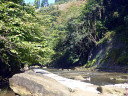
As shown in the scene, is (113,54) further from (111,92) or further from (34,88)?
(34,88)

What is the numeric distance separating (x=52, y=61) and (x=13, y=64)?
123ft

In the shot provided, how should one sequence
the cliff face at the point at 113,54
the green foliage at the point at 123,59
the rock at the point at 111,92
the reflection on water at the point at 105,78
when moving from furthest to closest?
the cliff face at the point at 113,54
the green foliage at the point at 123,59
the reflection on water at the point at 105,78
the rock at the point at 111,92

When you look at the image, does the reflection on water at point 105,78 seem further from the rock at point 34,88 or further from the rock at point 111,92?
the rock at point 34,88

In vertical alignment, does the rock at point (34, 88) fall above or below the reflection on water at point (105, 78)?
above

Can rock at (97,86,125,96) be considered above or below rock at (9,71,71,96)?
below

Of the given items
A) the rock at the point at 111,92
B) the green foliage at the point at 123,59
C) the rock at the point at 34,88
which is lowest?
the green foliage at the point at 123,59

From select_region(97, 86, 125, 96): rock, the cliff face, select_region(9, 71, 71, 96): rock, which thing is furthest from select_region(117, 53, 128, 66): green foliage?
select_region(9, 71, 71, 96): rock

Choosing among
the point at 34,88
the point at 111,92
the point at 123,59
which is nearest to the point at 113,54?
the point at 123,59

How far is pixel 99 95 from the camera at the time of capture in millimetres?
6504

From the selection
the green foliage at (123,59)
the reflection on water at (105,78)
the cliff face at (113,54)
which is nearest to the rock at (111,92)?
the reflection on water at (105,78)

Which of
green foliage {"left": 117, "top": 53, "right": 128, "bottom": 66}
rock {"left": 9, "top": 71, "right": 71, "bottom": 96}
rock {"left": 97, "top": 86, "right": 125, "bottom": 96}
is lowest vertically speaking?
green foliage {"left": 117, "top": 53, "right": 128, "bottom": 66}

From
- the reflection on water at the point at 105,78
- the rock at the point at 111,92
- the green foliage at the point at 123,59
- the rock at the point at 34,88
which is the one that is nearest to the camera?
the rock at the point at 34,88

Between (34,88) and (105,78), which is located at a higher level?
(34,88)

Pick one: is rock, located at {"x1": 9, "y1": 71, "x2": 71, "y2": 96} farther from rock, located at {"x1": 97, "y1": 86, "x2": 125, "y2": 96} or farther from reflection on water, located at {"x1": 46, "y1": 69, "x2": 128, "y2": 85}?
reflection on water, located at {"x1": 46, "y1": 69, "x2": 128, "y2": 85}
